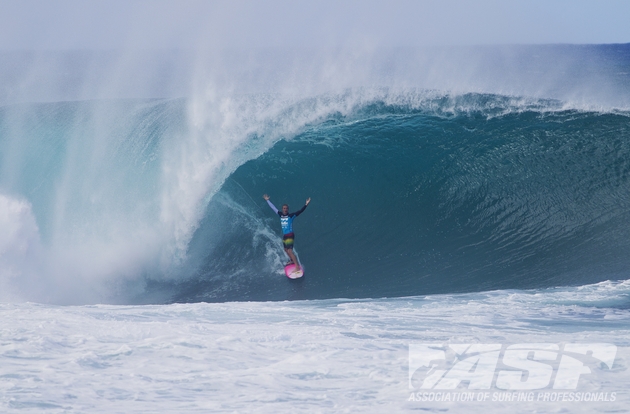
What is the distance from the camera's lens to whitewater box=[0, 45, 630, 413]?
16.3 ft

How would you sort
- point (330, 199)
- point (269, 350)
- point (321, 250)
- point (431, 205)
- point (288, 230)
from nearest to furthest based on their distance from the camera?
point (269, 350), point (288, 230), point (321, 250), point (431, 205), point (330, 199)

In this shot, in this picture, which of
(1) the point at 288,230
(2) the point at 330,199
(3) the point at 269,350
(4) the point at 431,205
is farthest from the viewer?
(2) the point at 330,199

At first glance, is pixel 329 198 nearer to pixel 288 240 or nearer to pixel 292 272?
pixel 288 240

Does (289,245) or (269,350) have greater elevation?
(289,245)

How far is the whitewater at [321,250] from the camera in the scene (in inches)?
196

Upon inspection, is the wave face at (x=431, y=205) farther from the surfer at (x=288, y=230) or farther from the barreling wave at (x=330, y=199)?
the surfer at (x=288, y=230)

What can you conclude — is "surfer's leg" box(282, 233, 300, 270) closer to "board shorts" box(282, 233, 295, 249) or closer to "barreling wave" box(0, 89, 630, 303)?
"board shorts" box(282, 233, 295, 249)

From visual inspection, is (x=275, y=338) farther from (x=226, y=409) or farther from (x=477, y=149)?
(x=477, y=149)

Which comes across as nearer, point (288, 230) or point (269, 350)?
point (269, 350)

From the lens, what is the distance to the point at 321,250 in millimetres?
9930

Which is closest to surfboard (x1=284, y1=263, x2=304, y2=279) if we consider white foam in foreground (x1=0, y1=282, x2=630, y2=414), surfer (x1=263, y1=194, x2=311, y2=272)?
surfer (x1=263, y1=194, x2=311, y2=272)

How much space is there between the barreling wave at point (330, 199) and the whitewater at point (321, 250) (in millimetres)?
42

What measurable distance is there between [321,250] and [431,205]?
2.37 m

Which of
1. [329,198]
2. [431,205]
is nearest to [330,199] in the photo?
[329,198]
